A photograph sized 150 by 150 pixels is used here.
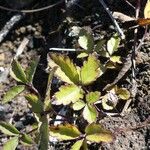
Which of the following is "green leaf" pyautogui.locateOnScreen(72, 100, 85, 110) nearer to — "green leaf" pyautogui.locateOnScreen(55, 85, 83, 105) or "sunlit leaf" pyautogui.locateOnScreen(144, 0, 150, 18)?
"green leaf" pyautogui.locateOnScreen(55, 85, 83, 105)

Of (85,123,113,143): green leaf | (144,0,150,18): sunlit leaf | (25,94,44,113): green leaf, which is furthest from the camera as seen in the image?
(144,0,150,18): sunlit leaf

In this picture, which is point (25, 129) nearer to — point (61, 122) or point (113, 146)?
point (61, 122)

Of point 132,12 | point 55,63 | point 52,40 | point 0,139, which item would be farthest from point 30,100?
point 132,12

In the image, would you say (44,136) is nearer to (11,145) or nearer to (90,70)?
(11,145)

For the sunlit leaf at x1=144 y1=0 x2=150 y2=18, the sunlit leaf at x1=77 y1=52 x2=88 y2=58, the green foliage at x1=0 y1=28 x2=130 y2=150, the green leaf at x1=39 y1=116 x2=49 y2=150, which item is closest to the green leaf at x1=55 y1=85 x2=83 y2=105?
the green foliage at x1=0 y1=28 x2=130 y2=150

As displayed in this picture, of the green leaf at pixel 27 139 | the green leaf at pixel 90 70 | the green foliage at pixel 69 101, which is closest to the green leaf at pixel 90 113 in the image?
the green foliage at pixel 69 101
